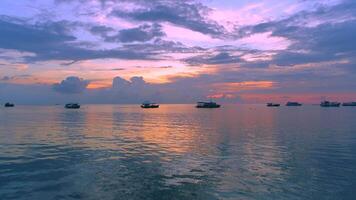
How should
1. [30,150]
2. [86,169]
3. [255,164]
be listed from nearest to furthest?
[86,169] → [255,164] → [30,150]

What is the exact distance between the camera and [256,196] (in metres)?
23.2

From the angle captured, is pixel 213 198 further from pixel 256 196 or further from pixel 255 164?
pixel 255 164

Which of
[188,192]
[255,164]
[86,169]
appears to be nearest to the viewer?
[188,192]

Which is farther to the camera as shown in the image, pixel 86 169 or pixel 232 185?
pixel 86 169

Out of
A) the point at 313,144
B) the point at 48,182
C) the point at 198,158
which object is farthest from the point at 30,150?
the point at 313,144

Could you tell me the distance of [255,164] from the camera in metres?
34.6

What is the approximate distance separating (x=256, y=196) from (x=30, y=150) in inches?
1224

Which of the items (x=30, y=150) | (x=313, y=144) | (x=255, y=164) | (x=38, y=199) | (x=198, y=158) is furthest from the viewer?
(x=313, y=144)

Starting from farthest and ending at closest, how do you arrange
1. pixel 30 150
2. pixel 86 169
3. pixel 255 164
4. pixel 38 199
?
pixel 30 150
pixel 255 164
pixel 86 169
pixel 38 199

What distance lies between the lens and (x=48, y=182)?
26.7m

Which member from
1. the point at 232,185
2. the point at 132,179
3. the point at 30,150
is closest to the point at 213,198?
the point at 232,185

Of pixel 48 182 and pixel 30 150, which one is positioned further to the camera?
pixel 30 150

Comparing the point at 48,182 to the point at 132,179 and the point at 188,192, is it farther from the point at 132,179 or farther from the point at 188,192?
the point at 188,192

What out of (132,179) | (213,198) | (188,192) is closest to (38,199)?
(132,179)
